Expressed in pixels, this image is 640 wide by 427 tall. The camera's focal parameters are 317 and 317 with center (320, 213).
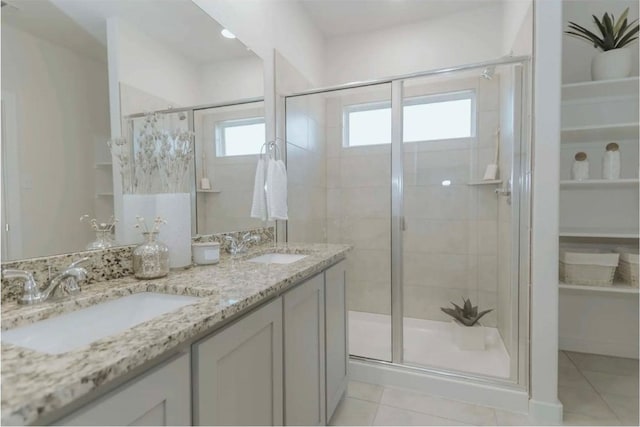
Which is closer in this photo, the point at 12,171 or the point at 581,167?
the point at 12,171

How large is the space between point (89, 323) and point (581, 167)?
Answer: 2.72 m

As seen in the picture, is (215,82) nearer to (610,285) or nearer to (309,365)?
(309,365)

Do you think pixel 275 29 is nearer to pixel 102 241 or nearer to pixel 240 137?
pixel 240 137

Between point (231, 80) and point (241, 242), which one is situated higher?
point (231, 80)

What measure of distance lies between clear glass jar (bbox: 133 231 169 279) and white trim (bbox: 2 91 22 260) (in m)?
0.30

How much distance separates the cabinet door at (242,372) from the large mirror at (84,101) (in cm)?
63

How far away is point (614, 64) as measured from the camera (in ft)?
6.51

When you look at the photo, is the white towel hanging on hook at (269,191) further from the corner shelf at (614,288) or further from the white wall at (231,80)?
the corner shelf at (614,288)

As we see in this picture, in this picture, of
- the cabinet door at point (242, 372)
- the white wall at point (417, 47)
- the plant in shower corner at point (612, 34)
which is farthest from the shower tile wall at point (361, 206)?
the cabinet door at point (242, 372)

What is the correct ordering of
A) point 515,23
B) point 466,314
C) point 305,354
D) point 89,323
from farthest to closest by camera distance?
point 466,314 < point 515,23 < point 305,354 < point 89,323

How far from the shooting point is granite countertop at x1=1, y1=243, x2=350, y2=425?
44 centimetres

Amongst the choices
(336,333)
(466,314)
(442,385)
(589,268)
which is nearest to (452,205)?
(466,314)

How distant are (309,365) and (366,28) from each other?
2.96 metres

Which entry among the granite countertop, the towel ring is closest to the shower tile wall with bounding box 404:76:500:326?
the towel ring
